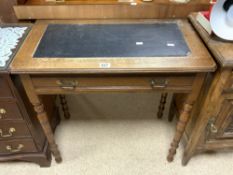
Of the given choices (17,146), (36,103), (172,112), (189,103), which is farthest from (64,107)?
(189,103)

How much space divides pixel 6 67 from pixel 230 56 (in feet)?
2.90

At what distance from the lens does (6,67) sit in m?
0.82

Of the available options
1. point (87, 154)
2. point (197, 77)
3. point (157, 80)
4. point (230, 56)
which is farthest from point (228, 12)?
point (87, 154)

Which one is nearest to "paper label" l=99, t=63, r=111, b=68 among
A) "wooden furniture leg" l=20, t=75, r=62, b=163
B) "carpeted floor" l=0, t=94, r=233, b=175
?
"wooden furniture leg" l=20, t=75, r=62, b=163

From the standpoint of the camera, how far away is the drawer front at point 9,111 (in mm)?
978

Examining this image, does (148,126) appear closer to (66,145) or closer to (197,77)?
(66,145)

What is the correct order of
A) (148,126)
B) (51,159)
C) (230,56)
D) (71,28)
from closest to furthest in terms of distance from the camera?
(230,56) < (71,28) < (51,159) < (148,126)

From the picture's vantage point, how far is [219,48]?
855 mm

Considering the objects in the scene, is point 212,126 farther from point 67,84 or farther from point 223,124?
point 67,84

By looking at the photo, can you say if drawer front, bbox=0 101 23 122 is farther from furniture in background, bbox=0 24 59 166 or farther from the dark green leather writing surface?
the dark green leather writing surface

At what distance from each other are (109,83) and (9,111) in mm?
531

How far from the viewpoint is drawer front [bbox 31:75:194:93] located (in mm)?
857

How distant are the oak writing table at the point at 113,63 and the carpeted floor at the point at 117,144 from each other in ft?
1.51

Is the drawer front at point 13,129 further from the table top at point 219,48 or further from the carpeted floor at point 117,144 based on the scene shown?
the table top at point 219,48
